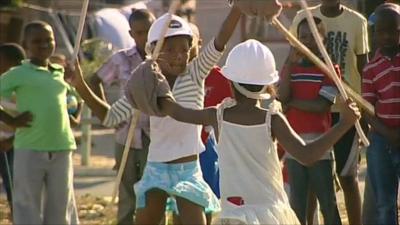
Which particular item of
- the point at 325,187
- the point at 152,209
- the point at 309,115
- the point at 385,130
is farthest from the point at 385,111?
the point at 152,209

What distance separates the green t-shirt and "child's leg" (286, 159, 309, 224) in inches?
60.8

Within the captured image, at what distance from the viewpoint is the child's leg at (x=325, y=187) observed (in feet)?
25.4

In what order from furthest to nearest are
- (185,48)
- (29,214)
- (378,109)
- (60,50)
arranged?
(60,50) → (29,214) → (378,109) → (185,48)

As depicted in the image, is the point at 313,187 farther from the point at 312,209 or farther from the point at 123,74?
the point at 123,74

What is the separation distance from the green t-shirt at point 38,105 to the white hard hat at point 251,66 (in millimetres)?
2450

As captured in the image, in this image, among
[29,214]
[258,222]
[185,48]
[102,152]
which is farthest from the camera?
[102,152]

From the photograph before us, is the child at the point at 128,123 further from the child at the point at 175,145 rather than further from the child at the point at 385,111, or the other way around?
the child at the point at 385,111

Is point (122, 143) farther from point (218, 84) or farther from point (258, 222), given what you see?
point (258, 222)

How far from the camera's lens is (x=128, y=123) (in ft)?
26.7

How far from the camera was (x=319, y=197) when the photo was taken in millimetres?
7816

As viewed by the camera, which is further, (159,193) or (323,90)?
(323,90)

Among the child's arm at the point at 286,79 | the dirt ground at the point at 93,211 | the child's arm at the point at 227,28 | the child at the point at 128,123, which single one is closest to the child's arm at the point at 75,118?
the child at the point at 128,123

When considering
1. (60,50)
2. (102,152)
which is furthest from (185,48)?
(60,50)

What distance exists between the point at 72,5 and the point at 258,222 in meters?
21.9
